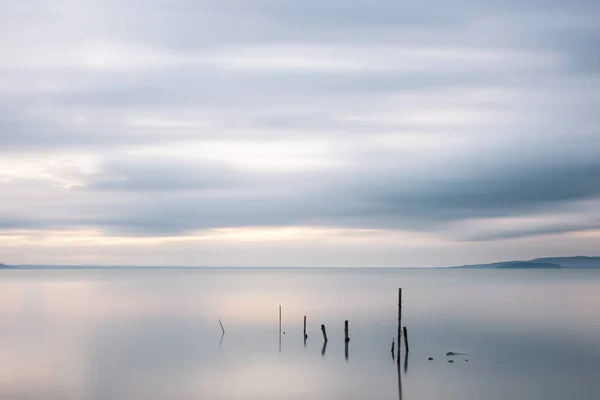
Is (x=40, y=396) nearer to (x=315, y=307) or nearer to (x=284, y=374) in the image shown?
(x=284, y=374)

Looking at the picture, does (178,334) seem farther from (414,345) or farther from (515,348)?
(515,348)

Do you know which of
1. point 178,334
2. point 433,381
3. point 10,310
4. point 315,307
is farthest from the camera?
point 315,307

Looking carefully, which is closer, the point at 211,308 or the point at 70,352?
the point at 70,352

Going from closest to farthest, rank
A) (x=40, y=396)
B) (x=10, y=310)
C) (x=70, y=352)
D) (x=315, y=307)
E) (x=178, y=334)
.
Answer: (x=40, y=396)
(x=70, y=352)
(x=178, y=334)
(x=10, y=310)
(x=315, y=307)

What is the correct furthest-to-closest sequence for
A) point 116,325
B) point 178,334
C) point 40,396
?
point 116,325
point 178,334
point 40,396

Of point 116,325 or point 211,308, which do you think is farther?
point 211,308

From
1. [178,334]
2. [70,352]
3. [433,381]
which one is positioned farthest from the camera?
[178,334]

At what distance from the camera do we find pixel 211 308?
3526 inches

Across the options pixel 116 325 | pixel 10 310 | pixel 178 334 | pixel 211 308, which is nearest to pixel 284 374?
pixel 178 334

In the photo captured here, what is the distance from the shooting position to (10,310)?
86.7 metres

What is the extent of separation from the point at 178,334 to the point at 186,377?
21842 mm

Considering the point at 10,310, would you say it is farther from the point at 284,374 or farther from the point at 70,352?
the point at 284,374

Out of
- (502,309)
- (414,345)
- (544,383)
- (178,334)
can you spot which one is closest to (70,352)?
(178,334)

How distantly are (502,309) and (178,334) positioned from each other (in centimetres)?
4472
